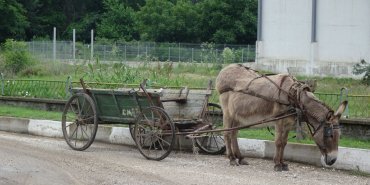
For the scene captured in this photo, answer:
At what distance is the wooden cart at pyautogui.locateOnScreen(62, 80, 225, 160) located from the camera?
42.9 ft

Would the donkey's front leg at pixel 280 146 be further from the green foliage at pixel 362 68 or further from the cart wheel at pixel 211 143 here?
the green foliage at pixel 362 68

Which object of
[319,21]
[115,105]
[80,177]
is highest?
[319,21]

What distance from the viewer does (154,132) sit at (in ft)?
42.9

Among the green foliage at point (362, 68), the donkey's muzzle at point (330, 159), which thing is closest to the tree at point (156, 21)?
the green foliage at point (362, 68)

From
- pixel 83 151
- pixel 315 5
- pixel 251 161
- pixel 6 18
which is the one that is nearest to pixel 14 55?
pixel 315 5

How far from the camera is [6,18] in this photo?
196 ft

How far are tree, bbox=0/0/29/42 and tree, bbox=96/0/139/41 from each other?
22.9 feet

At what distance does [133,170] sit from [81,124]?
311 cm

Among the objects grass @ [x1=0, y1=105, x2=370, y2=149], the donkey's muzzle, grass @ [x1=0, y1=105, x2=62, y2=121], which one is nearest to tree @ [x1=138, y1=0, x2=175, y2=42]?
grass @ [x1=0, y1=105, x2=370, y2=149]

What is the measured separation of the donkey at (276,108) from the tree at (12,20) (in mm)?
48774

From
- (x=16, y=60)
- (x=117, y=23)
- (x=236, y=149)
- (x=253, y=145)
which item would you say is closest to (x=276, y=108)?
(x=236, y=149)

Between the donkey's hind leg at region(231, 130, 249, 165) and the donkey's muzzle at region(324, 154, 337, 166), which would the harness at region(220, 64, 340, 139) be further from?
the donkey's hind leg at region(231, 130, 249, 165)

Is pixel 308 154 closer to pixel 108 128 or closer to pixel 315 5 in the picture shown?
pixel 108 128

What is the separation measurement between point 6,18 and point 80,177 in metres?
51.1
